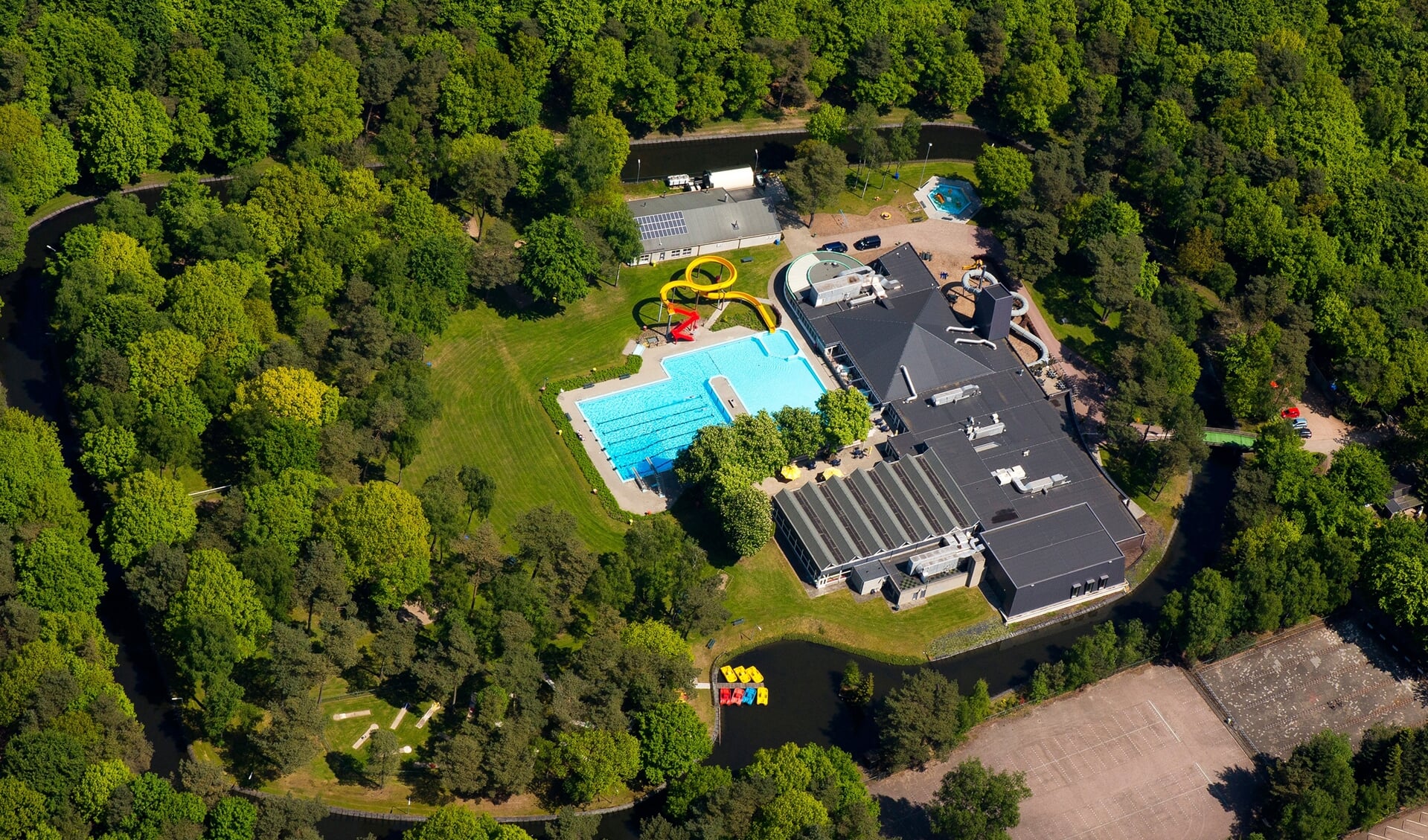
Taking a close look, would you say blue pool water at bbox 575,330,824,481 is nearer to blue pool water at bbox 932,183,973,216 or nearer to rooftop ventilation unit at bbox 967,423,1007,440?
rooftop ventilation unit at bbox 967,423,1007,440

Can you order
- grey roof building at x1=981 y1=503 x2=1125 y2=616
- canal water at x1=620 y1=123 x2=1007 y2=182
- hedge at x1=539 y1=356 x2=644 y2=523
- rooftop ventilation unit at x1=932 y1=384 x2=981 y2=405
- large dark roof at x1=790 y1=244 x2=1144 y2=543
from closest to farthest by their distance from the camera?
grey roof building at x1=981 y1=503 x2=1125 y2=616 < hedge at x1=539 y1=356 x2=644 y2=523 < large dark roof at x1=790 y1=244 x2=1144 y2=543 < rooftop ventilation unit at x1=932 y1=384 x2=981 y2=405 < canal water at x1=620 y1=123 x2=1007 y2=182

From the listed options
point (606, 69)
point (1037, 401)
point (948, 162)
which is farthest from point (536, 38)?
point (1037, 401)

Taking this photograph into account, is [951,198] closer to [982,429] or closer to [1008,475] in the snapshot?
[982,429]

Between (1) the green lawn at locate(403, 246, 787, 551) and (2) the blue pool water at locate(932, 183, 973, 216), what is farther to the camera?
(2) the blue pool water at locate(932, 183, 973, 216)

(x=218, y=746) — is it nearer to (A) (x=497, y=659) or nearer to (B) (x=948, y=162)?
(A) (x=497, y=659)

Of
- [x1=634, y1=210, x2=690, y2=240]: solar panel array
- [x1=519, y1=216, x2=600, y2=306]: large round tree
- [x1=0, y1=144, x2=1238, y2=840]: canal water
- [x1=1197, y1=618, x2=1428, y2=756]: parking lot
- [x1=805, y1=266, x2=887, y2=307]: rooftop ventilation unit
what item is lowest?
[x1=1197, y1=618, x2=1428, y2=756]: parking lot

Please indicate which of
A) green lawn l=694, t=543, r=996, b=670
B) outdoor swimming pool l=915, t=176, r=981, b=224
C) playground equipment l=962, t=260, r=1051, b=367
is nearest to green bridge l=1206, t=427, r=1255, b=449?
playground equipment l=962, t=260, r=1051, b=367

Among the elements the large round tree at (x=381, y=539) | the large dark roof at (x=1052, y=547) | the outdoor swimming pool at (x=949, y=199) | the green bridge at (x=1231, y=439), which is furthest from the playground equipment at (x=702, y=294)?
the green bridge at (x=1231, y=439)

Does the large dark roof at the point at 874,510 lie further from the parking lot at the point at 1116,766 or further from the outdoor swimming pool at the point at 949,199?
the outdoor swimming pool at the point at 949,199
